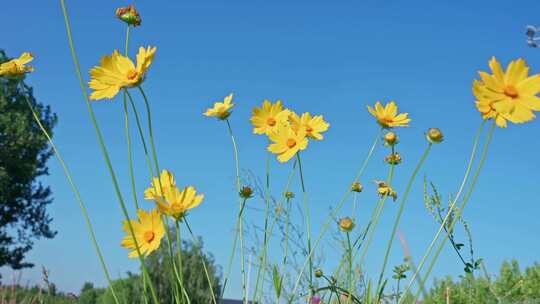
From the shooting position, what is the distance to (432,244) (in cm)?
150

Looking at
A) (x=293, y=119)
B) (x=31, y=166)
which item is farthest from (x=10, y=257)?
(x=293, y=119)

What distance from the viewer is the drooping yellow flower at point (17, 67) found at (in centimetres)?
179

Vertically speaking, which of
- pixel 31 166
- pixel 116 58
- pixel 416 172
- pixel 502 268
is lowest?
pixel 416 172

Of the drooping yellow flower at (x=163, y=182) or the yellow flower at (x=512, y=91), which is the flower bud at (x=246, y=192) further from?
the yellow flower at (x=512, y=91)

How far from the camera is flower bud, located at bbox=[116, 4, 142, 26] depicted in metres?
1.55

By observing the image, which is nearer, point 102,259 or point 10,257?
point 102,259

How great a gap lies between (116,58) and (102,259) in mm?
504

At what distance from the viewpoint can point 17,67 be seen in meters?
1.81

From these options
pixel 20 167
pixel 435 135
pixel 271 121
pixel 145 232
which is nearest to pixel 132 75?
pixel 145 232

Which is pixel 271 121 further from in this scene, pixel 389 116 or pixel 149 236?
pixel 149 236

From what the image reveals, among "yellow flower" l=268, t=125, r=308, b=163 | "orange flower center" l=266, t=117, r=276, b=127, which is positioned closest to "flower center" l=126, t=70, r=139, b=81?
"yellow flower" l=268, t=125, r=308, b=163

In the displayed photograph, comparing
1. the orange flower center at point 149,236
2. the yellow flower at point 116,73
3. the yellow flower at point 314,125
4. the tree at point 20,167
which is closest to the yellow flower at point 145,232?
the orange flower center at point 149,236

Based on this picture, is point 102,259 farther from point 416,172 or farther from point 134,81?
point 416,172

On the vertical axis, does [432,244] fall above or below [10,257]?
below
